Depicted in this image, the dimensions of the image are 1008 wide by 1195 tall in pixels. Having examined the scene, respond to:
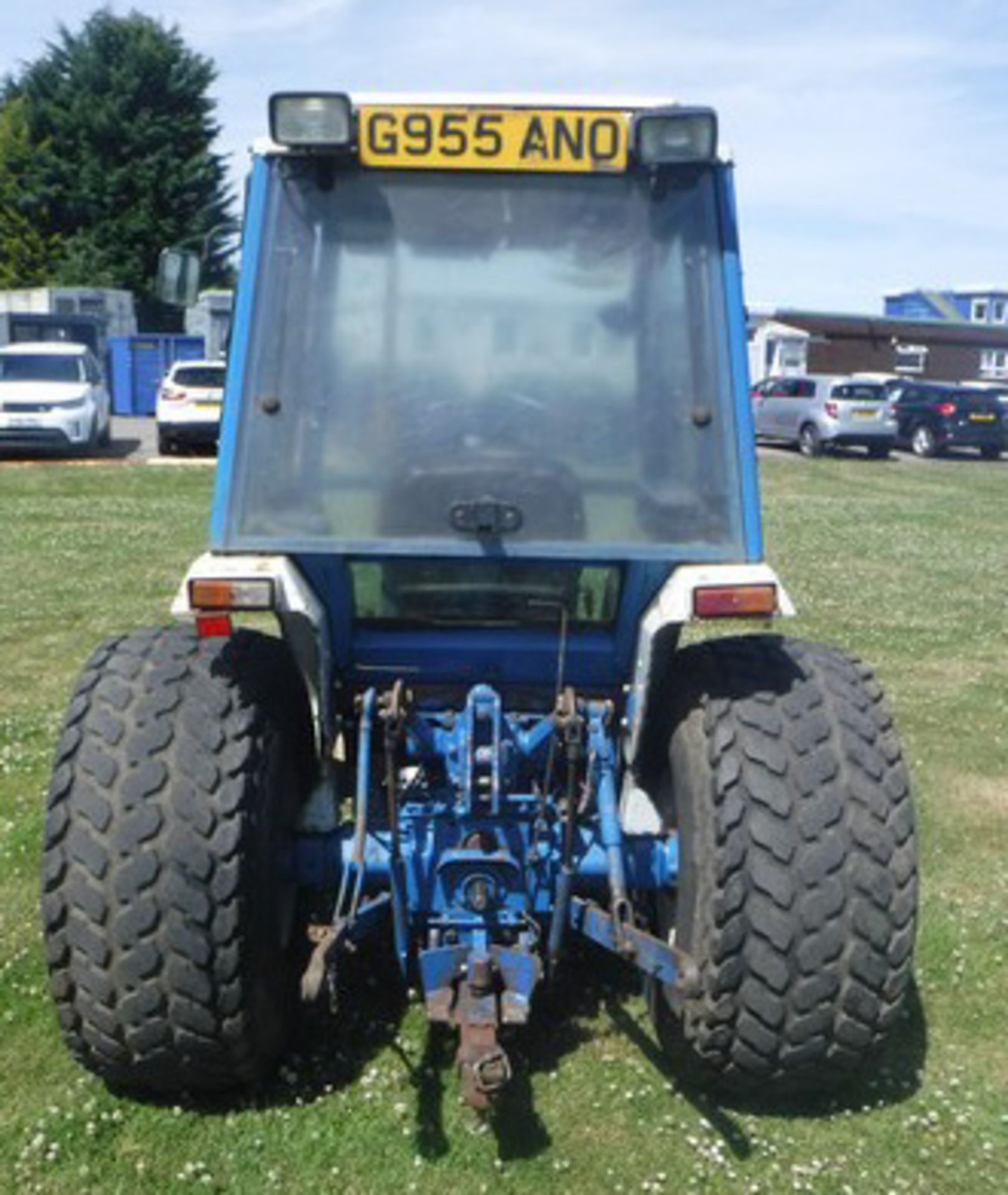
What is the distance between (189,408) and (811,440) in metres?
12.6

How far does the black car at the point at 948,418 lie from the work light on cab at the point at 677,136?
2506 centimetres

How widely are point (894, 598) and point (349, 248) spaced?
868 centimetres

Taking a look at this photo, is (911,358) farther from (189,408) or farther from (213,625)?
(213,625)

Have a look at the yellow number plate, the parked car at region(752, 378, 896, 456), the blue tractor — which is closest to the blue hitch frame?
the blue tractor

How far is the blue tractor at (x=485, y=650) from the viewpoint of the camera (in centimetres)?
331

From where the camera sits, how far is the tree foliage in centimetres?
4181

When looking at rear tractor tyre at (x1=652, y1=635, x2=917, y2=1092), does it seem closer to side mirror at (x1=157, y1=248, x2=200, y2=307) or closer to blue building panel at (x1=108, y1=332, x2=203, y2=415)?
side mirror at (x1=157, y1=248, x2=200, y2=307)

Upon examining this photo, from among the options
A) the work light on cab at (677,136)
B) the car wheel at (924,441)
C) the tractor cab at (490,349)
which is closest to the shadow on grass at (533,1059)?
the tractor cab at (490,349)

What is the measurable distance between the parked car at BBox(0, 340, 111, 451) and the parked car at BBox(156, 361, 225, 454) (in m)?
1.09

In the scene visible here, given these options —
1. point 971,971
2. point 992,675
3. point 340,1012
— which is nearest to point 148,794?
point 340,1012

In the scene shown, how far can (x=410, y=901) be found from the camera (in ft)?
11.9

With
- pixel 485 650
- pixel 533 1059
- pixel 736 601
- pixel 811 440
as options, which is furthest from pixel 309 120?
pixel 811 440

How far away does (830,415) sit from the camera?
85.6 ft

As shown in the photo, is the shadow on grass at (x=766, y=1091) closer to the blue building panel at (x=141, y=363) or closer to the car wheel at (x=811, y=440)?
the car wheel at (x=811, y=440)
